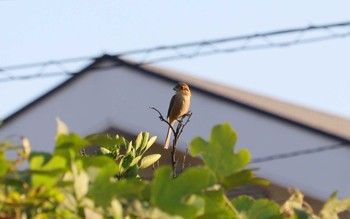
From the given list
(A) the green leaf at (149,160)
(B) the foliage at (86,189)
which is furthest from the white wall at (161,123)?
(B) the foliage at (86,189)

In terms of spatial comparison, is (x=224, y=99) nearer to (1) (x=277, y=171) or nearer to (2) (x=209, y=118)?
(2) (x=209, y=118)

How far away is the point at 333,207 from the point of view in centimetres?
108

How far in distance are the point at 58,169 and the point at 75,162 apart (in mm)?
38

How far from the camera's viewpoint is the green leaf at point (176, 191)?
0.92 metres

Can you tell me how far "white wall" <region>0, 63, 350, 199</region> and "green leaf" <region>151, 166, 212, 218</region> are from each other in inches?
228

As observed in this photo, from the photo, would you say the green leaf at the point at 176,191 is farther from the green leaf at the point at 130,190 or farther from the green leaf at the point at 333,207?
the green leaf at the point at 333,207

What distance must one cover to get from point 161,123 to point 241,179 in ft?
19.8

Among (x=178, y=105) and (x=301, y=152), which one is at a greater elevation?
(x=178, y=105)

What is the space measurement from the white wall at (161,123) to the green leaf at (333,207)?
18.7 ft

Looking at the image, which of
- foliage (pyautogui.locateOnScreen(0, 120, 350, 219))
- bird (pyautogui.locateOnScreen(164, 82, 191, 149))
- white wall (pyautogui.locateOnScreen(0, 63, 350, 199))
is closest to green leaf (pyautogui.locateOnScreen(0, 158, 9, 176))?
foliage (pyautogui.locateOnScreen(0, 120, 350, 219))

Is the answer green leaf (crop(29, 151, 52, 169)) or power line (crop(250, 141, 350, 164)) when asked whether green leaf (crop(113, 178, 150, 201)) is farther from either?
power line (crop(250, 141, 350, 164))

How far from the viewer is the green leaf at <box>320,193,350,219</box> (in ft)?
3.52

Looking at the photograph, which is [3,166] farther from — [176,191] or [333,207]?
[333,207]

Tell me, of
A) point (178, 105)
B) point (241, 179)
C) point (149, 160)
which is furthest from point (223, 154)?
point (178, 105)
